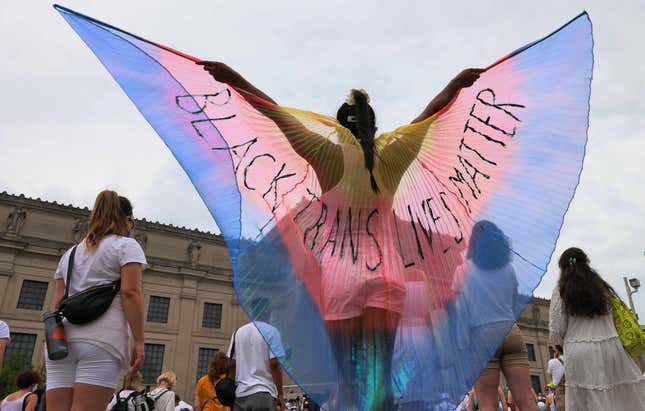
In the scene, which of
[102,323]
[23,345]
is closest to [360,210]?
[102,323]

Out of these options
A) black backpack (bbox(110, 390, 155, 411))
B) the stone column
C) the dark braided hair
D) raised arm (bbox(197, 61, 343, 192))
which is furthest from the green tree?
the dark braided hair

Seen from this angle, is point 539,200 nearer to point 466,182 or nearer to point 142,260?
point 466,182

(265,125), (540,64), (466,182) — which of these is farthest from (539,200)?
(265,125)

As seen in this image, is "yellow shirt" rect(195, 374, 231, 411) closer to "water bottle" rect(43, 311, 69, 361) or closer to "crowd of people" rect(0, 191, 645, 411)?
"crowd of people" rect(0, 191, 645, 411)

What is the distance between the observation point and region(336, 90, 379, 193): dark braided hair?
2.10 m

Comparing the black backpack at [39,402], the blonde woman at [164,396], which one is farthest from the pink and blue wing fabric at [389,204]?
the black backpack at [39,402]

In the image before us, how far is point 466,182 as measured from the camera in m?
2.17

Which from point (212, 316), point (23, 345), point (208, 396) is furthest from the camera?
point (212, 316)

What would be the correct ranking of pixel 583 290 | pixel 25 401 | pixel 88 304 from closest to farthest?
pixel 88 304
pixel 583 290
pixel 25 401

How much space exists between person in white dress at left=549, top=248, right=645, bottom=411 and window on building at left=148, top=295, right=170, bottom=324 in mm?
29664

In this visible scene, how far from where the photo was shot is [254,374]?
3836mm

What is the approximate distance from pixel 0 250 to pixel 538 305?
44.7m

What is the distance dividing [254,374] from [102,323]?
1.76 meters

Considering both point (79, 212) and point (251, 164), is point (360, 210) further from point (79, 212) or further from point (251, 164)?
point (79, 212)
